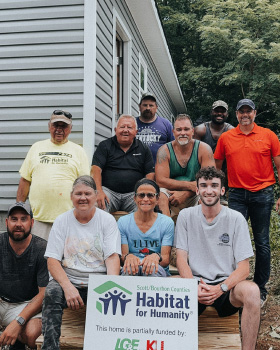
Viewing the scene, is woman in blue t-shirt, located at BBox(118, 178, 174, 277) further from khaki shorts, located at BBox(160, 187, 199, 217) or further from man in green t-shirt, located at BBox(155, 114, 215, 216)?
khaki shorts, located at BBox(160, 187, 199, 217)

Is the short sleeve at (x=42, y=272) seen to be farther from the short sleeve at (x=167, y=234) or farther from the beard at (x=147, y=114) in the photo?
the beard at (x=147, y=114)

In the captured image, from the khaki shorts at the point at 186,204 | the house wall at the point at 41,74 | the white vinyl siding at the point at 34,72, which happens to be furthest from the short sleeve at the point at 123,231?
the white vinyl siding at the point at 34,72

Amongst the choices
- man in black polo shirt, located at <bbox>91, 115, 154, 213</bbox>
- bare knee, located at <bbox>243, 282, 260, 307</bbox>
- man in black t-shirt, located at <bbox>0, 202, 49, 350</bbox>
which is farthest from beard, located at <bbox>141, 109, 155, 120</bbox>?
bare knee, located at <bbox>243, 282, 260, 307</bbox>

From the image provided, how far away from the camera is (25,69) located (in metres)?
4.88

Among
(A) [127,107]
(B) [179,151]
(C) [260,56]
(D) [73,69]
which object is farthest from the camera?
(C) [260,56]

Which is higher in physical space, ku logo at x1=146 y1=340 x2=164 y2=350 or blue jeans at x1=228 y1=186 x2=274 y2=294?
blue jeans at x1=228 y1=186 x2=274 y2=294

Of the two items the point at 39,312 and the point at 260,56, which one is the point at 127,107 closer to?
the point at 39,312

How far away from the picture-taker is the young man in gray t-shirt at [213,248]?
9.39ft

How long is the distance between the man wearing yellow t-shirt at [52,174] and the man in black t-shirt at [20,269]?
2.15 ft

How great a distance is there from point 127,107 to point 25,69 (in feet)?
8.16

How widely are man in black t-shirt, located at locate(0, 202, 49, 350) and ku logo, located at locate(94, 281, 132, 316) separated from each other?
0.55 metres

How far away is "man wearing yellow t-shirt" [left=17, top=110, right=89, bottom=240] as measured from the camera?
3816mm

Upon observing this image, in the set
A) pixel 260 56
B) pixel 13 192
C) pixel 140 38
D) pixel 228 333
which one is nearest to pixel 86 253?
pixel 228 333

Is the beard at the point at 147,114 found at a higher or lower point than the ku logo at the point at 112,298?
higher
